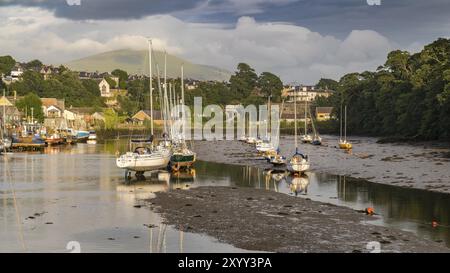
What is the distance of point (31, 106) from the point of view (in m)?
163

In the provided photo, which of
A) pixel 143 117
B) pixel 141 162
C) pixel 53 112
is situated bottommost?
pixel 141 162

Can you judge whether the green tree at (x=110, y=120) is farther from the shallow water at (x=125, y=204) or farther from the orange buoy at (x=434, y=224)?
the orange buoy at (x=434, y=224)

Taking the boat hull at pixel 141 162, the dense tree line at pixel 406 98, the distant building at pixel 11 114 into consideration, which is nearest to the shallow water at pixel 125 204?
the boat hull at pixel 141 162

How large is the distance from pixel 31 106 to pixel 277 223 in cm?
14063

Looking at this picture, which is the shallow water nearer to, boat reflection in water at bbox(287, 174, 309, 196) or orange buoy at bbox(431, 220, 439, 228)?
boat reflection in water at bbox(287, 174, 309, 196)

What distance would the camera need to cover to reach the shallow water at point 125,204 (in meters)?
27.9

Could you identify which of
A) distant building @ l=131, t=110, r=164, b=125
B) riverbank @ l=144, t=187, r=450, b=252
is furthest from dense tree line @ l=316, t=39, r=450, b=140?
riverbank @ l=144, t=187, r=450, b=252

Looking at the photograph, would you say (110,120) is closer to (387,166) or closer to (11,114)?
(11,114)

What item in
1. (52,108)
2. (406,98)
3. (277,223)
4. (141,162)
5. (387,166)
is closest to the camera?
(277,223)

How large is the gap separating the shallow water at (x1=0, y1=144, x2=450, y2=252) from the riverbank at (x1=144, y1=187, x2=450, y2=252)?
3.90 ft

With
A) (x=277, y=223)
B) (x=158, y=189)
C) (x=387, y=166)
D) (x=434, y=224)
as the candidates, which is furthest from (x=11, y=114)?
(x=434, y=224)

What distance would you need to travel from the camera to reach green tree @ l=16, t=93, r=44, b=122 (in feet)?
532

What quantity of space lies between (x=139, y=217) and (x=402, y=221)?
13456 mm

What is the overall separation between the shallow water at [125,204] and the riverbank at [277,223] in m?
1.19
